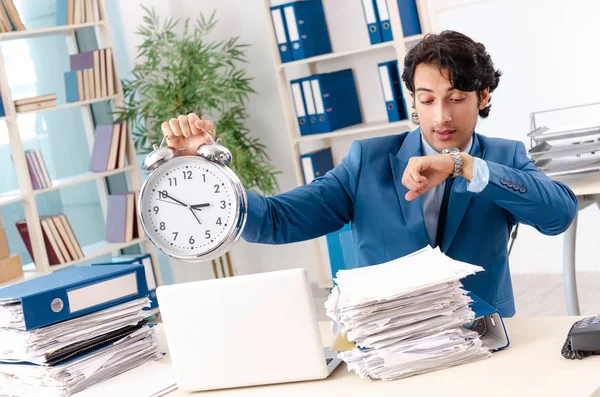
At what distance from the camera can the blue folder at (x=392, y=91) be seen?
180 inches

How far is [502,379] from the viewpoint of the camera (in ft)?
4.89

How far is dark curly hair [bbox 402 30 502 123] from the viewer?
201cm

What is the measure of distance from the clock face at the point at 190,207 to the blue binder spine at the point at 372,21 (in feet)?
9.92

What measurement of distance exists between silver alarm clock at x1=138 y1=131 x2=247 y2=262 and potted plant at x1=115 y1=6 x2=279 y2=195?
10.2ft

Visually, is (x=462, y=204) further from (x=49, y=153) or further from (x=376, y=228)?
(x=49, y=153)

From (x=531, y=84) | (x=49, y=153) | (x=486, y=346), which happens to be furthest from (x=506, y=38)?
(x=486, y=346)

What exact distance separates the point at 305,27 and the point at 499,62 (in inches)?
45.3

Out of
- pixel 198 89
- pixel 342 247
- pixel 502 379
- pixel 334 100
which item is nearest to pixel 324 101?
pixel 334 100

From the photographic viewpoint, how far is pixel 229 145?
485 centimetres

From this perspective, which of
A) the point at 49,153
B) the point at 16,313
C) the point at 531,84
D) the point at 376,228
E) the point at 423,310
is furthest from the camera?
the point at 49,153

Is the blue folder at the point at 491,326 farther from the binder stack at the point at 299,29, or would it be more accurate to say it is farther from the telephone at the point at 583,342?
the binder stack at the point at 299,29

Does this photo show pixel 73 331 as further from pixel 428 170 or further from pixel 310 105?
pixel 310 105

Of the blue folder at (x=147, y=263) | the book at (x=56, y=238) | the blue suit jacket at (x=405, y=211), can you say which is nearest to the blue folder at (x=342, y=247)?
the blue suit jacket at (x=405, y=211)

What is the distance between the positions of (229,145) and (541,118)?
179 centimetres
